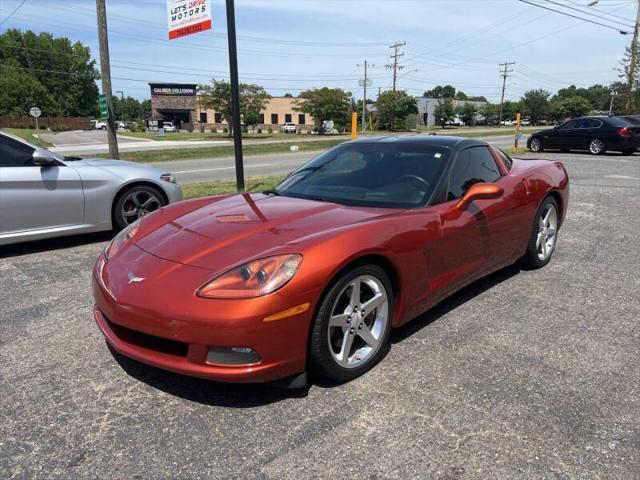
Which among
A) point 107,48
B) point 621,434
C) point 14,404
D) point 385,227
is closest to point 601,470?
point 621,434

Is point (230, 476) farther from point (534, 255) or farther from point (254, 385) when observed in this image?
point (534, 255)

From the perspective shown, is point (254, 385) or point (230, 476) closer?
point (230, 476)

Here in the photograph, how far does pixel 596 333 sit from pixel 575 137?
685 inches

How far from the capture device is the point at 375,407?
255 cm

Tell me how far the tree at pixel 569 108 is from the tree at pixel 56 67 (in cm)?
8762

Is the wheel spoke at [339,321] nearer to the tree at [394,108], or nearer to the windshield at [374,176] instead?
the windshield at [374,176]

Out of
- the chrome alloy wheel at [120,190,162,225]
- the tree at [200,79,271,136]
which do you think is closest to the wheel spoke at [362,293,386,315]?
the chrome alloy wheel at [120,190,162,225]

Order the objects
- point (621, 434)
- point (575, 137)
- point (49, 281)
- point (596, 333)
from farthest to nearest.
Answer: point (575, 137), point (49, 281), point (596, 333), point (621, 434)

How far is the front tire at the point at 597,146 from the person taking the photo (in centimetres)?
1805

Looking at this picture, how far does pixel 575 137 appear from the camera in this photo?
18531 millimetres

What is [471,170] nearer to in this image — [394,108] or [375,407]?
[375,407]

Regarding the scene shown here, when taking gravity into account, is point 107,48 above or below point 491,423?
above

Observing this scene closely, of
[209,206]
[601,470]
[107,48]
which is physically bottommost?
[601,470]

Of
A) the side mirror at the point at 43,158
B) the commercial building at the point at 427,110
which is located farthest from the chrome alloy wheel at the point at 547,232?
the commercial building at the point at 427,110
